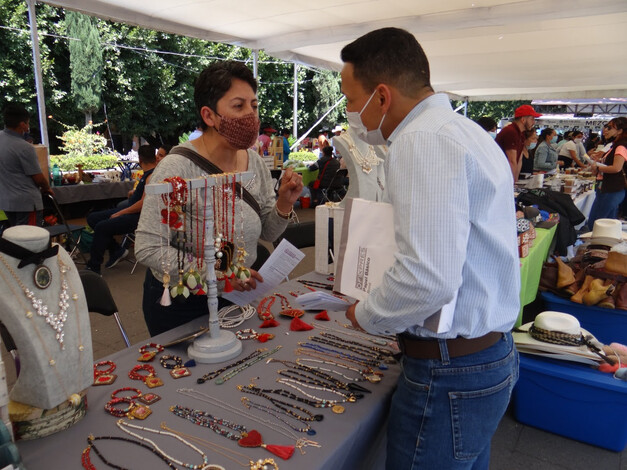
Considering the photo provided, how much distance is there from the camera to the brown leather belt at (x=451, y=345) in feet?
3.17

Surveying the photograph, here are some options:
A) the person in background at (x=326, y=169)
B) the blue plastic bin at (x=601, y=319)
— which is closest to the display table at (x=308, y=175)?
the person in background at (x=326, y=169)

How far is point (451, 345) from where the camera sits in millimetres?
966

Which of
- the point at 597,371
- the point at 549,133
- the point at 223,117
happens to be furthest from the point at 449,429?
the point at 549,133

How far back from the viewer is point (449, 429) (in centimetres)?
98

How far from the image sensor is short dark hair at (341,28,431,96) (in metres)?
0.94

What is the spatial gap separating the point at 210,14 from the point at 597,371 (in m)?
5.15

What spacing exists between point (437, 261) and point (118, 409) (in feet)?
2.80

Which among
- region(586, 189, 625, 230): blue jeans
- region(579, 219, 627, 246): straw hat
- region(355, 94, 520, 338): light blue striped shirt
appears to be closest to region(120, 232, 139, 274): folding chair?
region(579, 219, 627, 246): straw hat

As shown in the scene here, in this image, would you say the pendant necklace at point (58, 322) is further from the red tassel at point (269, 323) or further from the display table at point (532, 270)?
the display table at point (532, 270)

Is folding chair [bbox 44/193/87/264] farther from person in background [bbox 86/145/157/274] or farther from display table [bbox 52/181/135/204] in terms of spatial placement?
display table [bbox 52/181/135/204]

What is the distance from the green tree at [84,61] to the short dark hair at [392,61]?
53.4ft

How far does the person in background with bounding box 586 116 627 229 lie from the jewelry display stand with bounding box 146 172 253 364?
5429mm

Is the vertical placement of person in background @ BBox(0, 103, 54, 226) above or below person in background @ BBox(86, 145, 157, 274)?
above

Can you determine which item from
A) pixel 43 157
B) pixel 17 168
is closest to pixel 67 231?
pixel 17 168
